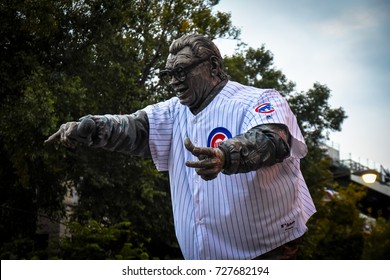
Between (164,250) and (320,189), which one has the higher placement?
(320,189)

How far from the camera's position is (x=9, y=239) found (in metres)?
14.4

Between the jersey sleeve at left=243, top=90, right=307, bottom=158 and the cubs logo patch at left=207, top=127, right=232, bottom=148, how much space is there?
14cm

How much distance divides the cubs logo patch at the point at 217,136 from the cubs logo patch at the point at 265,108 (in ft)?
0.70

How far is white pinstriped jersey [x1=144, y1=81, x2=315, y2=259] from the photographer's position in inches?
121

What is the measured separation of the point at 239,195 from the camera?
3100 mm

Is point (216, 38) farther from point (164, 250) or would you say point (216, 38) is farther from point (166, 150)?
point (166, 150)

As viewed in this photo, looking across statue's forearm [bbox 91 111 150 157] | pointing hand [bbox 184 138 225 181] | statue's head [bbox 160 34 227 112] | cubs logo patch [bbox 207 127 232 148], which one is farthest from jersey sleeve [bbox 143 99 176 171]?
pointing hand [bbox 184 138 225 181]

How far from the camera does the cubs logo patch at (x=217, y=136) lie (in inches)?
126

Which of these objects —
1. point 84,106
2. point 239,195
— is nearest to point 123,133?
point 239,195

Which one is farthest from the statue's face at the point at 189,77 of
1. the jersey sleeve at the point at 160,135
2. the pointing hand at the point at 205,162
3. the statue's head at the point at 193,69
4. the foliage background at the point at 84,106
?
the foliage background at the point at 84,106

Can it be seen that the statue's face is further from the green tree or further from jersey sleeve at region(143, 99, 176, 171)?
the green tree

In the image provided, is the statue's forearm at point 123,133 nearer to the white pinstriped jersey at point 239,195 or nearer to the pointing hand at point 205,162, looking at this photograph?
the white pinstriped jersey at point 239,195

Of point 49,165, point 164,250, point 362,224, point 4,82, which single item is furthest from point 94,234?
point 362,224

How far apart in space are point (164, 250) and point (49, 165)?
16.1ft
